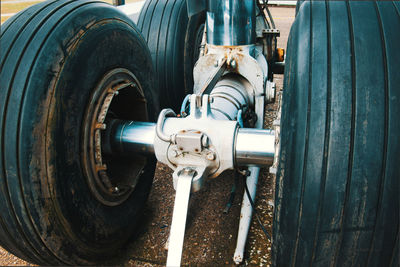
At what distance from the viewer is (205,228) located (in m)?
1.61

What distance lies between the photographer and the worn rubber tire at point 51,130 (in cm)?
100

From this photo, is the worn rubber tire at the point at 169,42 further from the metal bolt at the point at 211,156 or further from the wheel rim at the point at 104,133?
the metal bolt at the point at 211,156

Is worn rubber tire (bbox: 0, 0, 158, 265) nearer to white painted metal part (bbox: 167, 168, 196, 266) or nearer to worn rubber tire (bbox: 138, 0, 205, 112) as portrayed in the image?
white painted metal part (bbox: 167, 168, 196, 266)

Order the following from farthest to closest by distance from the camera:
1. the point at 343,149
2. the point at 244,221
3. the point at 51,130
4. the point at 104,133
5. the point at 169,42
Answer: the point at 169,42 → the point at 244,221 → the point at 104,133 → the point at 51,130 → the point at 343,149

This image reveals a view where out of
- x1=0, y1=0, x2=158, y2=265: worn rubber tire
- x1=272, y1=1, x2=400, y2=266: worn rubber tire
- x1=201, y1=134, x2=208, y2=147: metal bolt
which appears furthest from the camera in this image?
x1=201, y1=134, x2=208, y2=147: metal bolt

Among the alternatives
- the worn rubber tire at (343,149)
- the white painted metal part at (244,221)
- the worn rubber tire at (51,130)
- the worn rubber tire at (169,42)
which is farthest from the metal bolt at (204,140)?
the worn rubber tire at (169,42)

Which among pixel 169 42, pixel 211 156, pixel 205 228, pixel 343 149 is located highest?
pixel 169 42

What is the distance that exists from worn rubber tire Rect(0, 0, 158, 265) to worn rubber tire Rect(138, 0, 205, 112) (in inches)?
31.9

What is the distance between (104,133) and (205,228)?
68 centimetres

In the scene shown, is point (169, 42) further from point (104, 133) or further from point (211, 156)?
point (211, 156)

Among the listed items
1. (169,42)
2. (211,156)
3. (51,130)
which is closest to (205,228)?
(211,156)

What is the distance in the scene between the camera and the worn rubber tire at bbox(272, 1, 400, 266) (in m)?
0.80

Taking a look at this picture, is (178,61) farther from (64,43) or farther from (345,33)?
(345,33)

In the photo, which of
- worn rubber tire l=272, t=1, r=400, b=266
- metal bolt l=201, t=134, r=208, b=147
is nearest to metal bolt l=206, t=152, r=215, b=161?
metal bolt l=201, t=134, r=208, b=147
